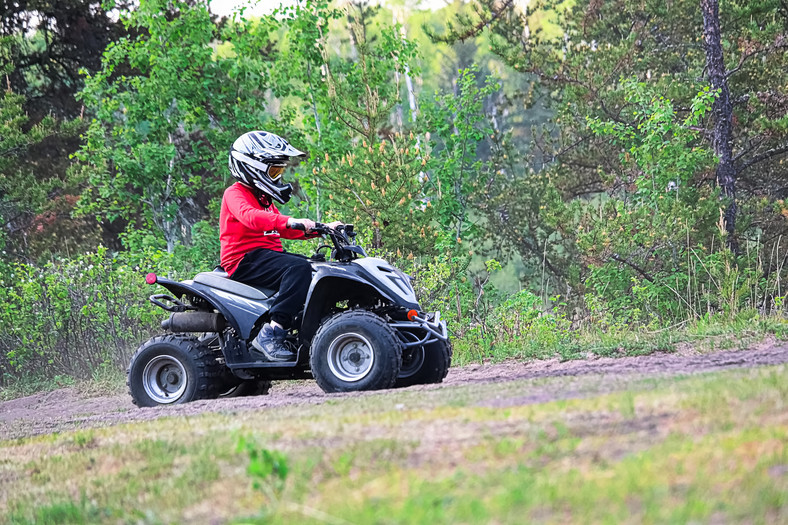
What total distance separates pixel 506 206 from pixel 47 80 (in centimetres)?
1092

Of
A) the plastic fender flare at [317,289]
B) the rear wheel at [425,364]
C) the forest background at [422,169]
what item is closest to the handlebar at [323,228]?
the plastic fender flare at [317,289]

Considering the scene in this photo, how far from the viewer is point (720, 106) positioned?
16312 mm

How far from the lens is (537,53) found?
2127 cm

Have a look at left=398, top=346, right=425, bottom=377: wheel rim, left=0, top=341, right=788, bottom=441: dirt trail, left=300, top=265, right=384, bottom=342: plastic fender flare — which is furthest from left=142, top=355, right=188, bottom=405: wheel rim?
left=398, top=346, right=425, bottom=377: wheel rim

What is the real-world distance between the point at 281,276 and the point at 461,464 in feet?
14.5

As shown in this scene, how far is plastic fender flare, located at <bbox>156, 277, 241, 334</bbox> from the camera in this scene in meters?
8.42

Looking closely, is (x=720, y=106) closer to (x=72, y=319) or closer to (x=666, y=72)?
(x=666, y=72)

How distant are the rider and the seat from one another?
0.06 metres

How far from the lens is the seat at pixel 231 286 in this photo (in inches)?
331

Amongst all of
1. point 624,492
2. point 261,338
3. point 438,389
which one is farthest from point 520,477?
point 261,338

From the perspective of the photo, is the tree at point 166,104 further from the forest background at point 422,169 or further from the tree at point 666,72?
the tree at point 666,72

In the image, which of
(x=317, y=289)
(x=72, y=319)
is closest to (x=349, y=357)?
(x=317, y=289)

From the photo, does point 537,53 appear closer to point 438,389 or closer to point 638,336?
point 638,336

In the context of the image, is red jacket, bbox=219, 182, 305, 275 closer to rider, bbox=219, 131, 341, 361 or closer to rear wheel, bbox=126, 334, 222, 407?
rider, bbox=219, 131, 341, 361
